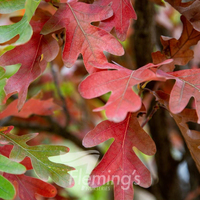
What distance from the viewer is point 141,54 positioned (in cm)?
118

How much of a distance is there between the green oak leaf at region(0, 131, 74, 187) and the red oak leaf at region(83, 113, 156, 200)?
7 centimetres

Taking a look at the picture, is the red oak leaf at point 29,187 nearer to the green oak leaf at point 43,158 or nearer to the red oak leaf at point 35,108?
the green oak leaf at point 43,158

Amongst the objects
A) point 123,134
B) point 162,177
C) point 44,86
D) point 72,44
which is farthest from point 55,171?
point 44,86

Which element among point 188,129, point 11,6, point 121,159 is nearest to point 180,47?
point 188,129

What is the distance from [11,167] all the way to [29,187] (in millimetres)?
211

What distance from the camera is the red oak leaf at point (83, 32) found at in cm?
60

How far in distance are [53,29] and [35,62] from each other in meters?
0.10

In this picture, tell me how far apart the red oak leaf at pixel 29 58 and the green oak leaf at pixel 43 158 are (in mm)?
129

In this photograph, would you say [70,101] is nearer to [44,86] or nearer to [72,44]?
[44,86]

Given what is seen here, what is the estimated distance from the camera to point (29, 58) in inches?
25.5

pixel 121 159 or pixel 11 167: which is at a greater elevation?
pixel 11 167

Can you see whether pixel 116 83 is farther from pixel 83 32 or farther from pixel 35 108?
pixel 35 108

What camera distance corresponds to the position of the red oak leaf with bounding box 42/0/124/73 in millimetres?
603

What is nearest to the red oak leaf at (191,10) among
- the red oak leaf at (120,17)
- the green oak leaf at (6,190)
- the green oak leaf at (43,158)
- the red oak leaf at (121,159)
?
the red oak leaf at (120,17)
